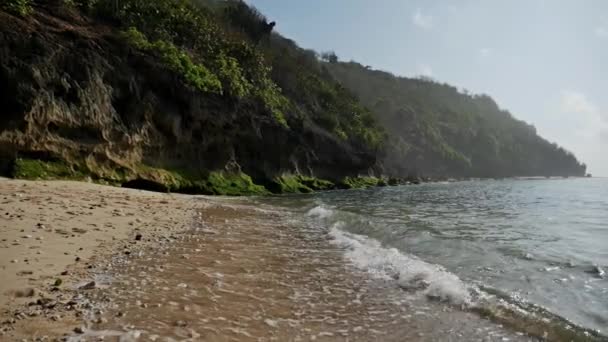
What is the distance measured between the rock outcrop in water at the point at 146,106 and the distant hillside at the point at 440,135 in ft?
162

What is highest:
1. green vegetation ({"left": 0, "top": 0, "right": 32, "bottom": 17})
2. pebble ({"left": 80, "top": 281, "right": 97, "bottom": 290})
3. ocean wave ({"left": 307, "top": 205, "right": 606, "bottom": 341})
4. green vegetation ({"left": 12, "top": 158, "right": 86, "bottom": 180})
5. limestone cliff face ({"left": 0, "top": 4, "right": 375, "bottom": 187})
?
green vegetation ({"left": 0, "top": 0, "right": 32, "bottom": 17})

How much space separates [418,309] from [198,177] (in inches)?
1057

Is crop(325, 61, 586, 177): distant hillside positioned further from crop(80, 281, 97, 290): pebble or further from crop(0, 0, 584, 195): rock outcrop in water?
crop(80, 281, 97, 290): pebble

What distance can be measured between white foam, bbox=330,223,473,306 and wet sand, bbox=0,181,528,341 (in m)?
0.34

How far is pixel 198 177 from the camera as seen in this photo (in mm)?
31172

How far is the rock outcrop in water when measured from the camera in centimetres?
2056

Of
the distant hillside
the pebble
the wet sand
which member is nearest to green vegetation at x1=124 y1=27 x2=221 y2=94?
the wet sand

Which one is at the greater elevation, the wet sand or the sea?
the sea

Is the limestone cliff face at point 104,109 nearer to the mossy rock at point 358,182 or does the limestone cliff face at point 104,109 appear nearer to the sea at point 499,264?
the sea at point 499,264

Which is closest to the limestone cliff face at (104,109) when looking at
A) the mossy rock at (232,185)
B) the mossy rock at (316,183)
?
the mossy rock at (232,185)

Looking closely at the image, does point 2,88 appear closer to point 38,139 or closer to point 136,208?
point 38,139

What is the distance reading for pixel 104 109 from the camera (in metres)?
24.7

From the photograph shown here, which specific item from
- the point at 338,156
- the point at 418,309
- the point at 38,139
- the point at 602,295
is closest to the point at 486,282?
the point at 602,295

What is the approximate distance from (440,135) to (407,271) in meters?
142
